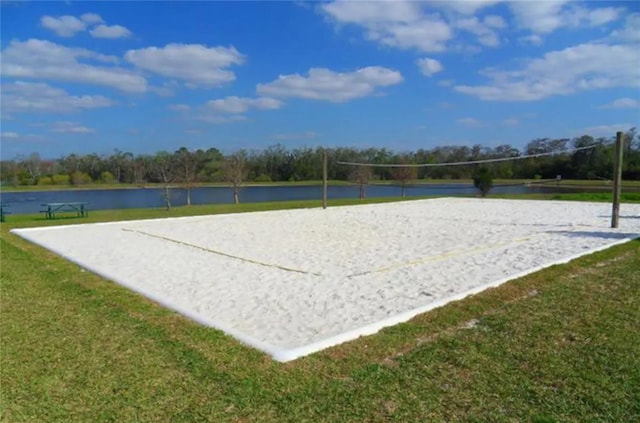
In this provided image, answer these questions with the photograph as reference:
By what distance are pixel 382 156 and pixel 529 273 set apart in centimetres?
3523

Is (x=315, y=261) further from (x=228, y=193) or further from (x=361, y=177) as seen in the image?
(x=228, y=193)

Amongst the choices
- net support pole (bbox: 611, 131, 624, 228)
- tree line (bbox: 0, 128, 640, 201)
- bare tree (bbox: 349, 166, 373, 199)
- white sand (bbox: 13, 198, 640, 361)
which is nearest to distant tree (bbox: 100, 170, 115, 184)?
tree line (bbox: 0, 128, 640, 201)

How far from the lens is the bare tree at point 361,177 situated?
2881 centimetres

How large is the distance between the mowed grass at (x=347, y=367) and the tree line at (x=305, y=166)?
19916mm

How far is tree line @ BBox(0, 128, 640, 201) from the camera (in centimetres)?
3022

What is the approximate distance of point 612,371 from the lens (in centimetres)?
246

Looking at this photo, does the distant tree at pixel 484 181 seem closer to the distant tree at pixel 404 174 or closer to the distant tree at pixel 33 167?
the distant tree at pixel 404 174

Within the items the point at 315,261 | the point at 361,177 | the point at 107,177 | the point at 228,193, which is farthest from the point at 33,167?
the point at 315,261

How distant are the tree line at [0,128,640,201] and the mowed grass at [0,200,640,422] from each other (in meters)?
19.9

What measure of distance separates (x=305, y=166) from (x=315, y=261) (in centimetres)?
4198

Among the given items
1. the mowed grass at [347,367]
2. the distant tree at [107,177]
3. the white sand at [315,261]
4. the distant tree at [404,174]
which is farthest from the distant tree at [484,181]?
the distant tree at [107,177]

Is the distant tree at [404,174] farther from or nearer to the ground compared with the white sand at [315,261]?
farther from the ground

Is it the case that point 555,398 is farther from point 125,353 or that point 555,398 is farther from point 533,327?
point 125,353

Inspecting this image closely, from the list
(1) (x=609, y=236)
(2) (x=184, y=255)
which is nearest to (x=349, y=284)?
(2) (x=184, y=255)
